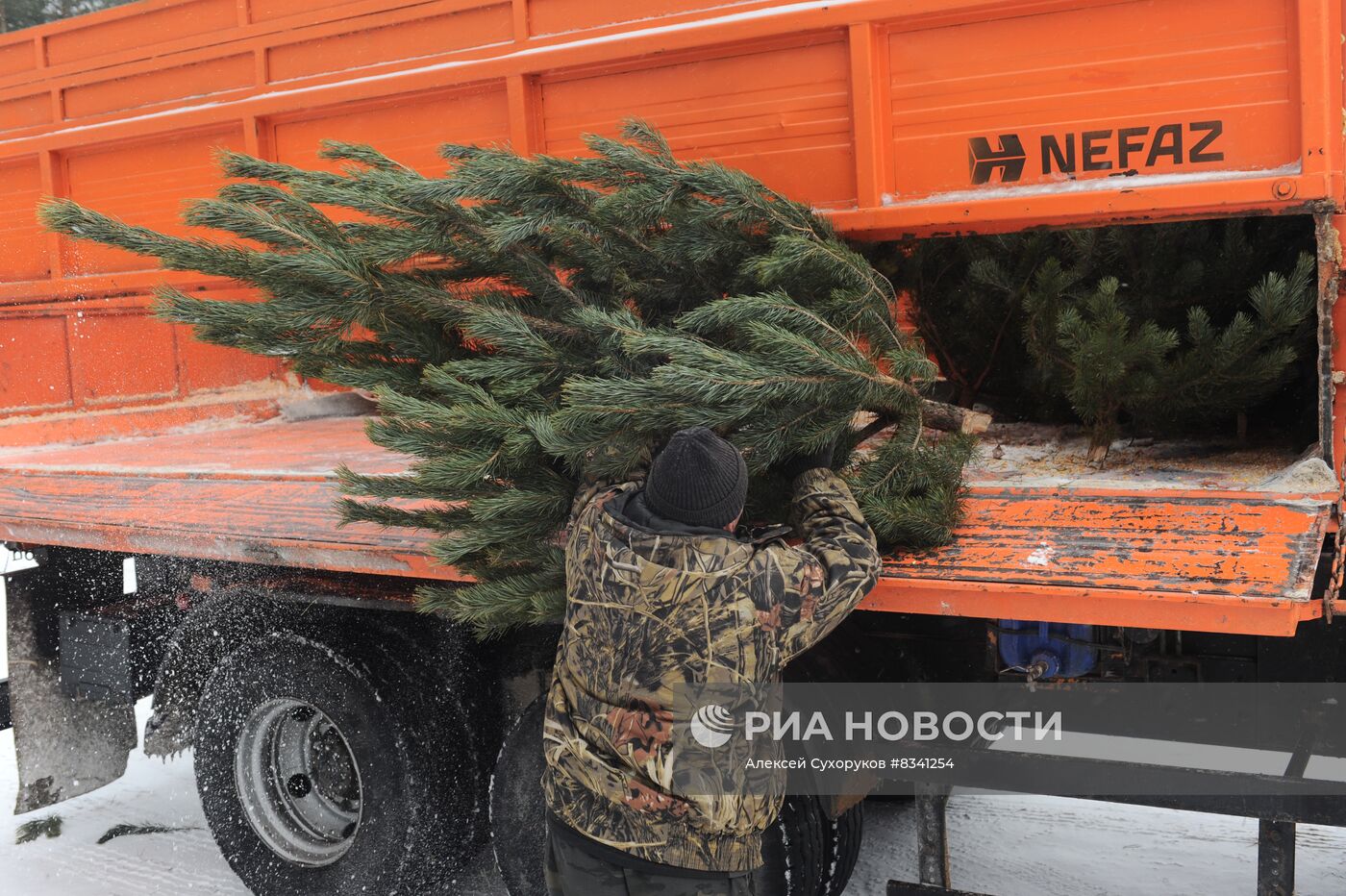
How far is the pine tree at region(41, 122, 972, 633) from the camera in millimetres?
2477

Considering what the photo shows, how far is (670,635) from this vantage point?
2.28m

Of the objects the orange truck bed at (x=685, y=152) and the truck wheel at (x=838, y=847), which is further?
the truck wheel at (x=838, y=847)

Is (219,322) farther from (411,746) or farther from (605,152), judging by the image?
(411,746)

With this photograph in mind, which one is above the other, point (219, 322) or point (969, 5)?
point (969, 5)

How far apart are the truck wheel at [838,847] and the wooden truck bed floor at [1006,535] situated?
99cm

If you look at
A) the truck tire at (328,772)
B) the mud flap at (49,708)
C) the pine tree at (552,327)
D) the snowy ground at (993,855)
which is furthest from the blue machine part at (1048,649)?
the mud flap at (49,708)

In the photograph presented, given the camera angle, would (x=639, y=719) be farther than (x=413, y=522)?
No

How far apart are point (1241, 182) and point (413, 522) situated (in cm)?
216

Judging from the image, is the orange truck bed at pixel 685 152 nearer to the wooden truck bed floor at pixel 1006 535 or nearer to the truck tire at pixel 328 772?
the wooden truck bed floor at pixel 1006 535

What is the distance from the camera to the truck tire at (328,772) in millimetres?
3604

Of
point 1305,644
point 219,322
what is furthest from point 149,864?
point 1305,644

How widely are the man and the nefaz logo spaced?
0.95 metres

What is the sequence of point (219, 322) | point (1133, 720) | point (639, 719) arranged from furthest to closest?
point (1133, 720) < point (219, 322) < point (639, 719)

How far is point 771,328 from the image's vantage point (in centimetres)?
234
